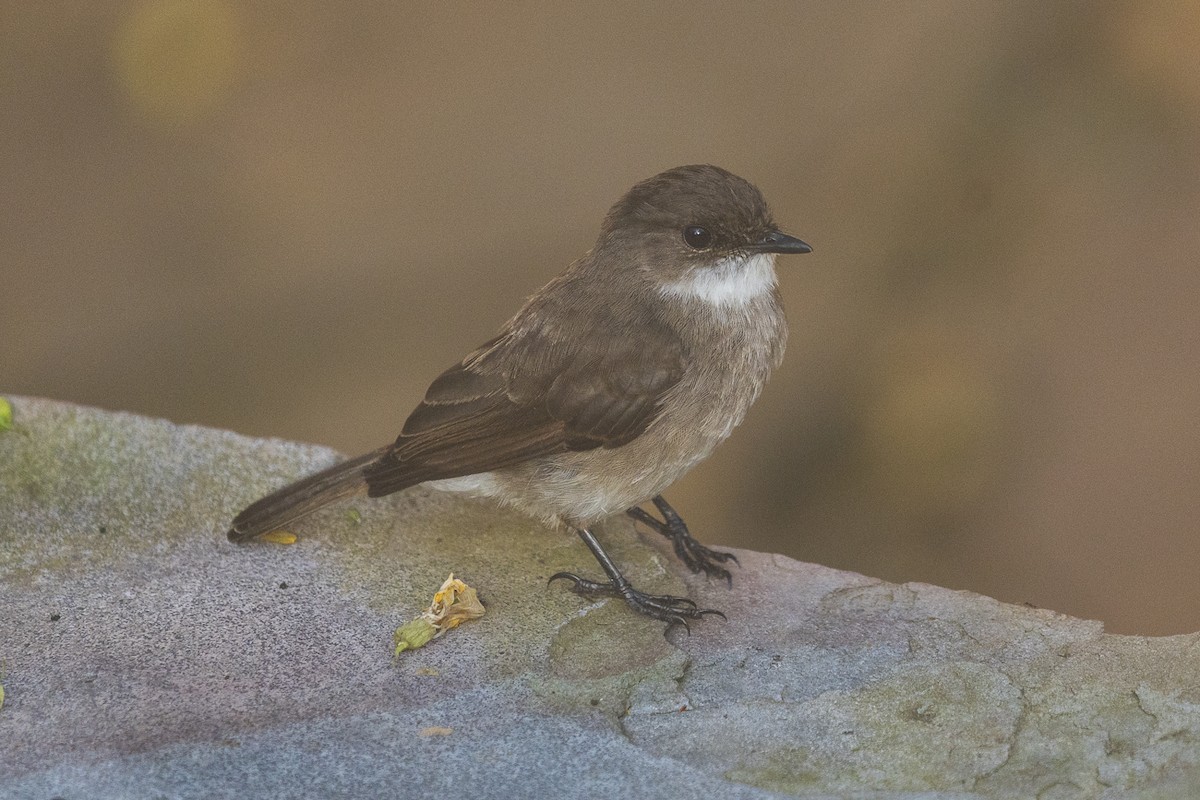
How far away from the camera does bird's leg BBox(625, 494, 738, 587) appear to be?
452 centimetres

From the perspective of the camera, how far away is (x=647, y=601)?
13.8ft

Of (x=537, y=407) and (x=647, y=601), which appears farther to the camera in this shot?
(x=537, y=407)

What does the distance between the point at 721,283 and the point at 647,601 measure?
3.44ft

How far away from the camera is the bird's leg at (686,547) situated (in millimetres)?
4520

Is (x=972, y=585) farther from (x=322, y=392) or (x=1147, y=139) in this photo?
(x=322, y=392)

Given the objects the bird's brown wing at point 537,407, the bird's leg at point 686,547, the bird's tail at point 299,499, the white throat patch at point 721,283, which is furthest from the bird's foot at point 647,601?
the white throat patch at point 721,283

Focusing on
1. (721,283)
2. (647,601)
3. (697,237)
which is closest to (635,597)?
(647,601)

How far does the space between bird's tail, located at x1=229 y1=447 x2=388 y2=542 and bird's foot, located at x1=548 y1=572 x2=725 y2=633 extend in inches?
29.5

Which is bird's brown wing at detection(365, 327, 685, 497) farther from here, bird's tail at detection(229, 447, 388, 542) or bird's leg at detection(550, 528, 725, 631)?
bird's leg at detection(550, 528, 725, 631)

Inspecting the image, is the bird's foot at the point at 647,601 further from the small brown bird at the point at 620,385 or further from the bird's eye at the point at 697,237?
the bird's eye at the point at 697,237

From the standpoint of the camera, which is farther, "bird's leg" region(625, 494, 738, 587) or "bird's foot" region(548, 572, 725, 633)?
"bird's leg" region(625, 494, 738, 587)

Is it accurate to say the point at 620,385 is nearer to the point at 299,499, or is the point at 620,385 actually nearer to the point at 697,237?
the point at 697,237

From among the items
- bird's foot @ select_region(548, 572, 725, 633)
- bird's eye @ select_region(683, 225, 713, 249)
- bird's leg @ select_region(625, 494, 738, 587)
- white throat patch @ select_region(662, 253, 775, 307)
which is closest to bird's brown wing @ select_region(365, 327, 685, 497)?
white throat patch @ select_region(662, 253, 775, 307)

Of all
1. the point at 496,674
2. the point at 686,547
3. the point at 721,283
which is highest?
the point at 721,283
